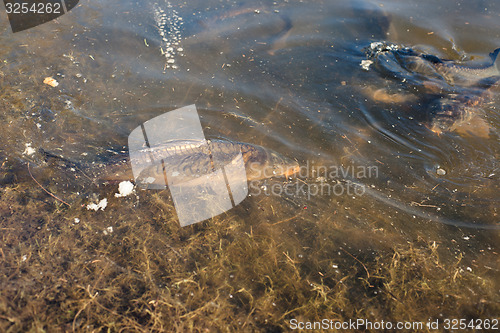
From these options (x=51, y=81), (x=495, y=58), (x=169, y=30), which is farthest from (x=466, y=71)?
(x=51, y=81)

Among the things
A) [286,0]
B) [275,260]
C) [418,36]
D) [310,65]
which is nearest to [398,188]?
[275,260]

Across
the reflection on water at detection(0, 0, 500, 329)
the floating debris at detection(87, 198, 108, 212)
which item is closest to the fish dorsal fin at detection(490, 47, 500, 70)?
the reflection on water at detection(0, 0, 500, 329)

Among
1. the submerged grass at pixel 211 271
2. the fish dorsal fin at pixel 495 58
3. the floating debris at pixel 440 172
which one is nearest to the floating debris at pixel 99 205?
the submerged grass at pixel 211 271

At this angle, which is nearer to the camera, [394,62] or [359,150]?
[359,150]

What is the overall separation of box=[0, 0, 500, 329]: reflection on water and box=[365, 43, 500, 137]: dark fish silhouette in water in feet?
0.30

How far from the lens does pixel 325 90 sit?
5.05 m

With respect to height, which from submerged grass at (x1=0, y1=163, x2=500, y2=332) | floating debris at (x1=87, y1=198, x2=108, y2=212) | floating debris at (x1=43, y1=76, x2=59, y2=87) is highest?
floating debris at (x1=43, y1=76, x2=59, y2=87)

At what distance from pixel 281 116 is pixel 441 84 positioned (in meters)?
2.71

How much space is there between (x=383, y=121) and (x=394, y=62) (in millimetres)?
1528

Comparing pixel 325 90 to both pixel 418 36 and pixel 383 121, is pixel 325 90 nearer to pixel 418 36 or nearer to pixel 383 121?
pixel 383 121

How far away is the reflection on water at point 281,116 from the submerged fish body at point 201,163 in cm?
21

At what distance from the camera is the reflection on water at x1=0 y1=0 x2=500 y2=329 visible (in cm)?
346

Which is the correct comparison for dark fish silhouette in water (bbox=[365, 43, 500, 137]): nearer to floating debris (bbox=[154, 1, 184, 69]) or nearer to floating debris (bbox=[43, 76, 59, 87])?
floating debris (bbox=[154, 1, 184, 69])

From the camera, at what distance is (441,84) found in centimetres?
525
